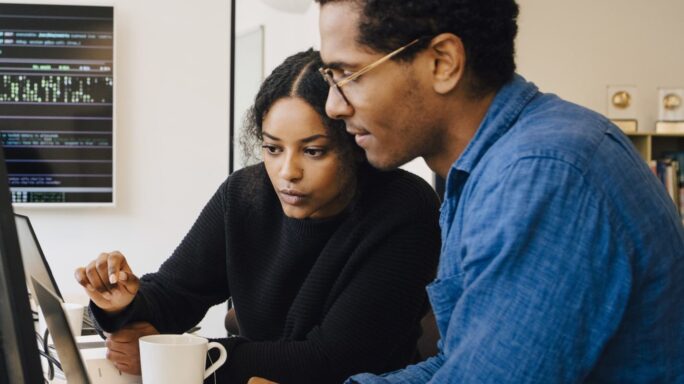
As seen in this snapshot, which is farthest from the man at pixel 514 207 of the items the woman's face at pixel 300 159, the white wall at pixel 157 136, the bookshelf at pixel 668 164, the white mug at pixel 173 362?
the bookshelf at pixel 668 164

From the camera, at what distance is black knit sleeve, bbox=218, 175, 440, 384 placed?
142cm

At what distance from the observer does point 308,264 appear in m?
1.60

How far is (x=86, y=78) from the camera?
355cm

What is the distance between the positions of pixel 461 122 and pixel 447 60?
0.08 m

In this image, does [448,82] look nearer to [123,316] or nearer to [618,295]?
[618,295]

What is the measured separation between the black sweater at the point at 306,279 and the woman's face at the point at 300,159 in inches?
3.1

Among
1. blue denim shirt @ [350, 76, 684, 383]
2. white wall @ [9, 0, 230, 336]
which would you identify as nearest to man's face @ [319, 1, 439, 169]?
blue denim shirt @ [350, 76, 684, 383]

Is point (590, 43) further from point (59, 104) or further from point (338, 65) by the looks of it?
point (338, 65)

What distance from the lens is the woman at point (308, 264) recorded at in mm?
1445

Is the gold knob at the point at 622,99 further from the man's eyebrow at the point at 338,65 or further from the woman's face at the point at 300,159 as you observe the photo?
the man's eyebrow at the point at 338,65

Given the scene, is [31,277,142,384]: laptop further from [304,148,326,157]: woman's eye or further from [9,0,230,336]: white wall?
[9,0,230,336]: white wall

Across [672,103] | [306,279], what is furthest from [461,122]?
[672,103]

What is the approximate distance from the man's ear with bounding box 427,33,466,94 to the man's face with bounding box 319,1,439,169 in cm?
2

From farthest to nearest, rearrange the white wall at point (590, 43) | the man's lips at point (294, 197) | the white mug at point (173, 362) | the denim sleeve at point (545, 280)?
the white wall at point (590, 43)
the man's lips at point (294, 197)
the white mug at point (173, 362)
the denim sleeve at point (545, 280)
